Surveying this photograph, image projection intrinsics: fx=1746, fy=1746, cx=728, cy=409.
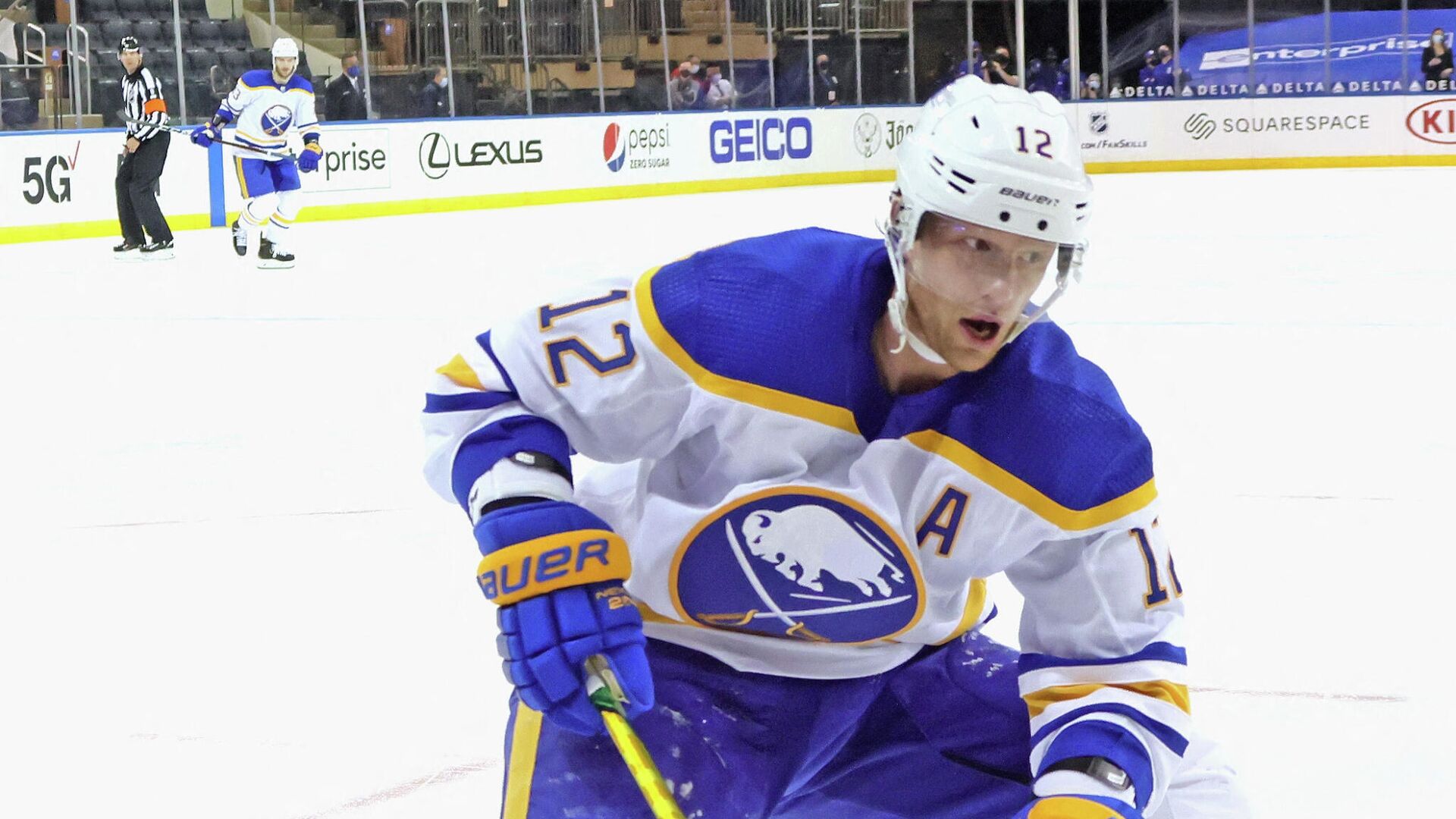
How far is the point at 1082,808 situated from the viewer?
161cm

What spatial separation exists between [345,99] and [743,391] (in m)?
12.4

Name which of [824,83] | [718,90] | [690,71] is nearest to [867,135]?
[824,83]

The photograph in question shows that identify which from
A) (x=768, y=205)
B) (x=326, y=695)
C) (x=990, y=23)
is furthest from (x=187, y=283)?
(x=990, y=23)

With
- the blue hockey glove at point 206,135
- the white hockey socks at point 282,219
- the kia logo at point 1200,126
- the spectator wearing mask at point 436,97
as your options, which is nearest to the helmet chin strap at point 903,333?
the white hockey socks at point 282,219

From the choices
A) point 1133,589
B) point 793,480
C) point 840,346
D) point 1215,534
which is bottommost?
point 1215,534

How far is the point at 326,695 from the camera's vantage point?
8.53 feet

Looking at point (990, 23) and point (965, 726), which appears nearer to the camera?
point (965, 726)

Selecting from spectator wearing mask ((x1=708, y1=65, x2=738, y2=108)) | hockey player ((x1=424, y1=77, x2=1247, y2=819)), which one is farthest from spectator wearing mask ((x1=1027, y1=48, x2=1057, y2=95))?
hockey player ((x1=424, y1=77, x2=1247, y2=819))

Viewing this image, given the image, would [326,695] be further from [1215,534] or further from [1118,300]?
[1118,300]

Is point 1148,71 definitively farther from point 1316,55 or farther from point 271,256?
point 271,256

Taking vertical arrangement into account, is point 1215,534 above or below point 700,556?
below

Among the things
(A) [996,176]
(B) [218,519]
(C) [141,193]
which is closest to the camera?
(A) [996,176]

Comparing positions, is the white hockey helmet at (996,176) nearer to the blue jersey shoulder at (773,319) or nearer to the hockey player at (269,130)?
the blue jersey shoulder at (773,319)

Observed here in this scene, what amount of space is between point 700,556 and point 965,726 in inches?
14.4
